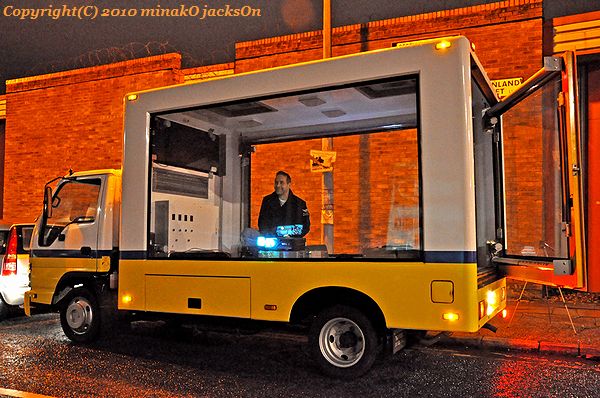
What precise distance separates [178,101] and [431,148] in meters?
2.75

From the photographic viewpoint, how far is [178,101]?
20.1ft

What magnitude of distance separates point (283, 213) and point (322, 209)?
486mm

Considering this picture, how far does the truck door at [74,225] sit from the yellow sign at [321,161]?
2.49m

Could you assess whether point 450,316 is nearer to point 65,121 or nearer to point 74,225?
point 74,225

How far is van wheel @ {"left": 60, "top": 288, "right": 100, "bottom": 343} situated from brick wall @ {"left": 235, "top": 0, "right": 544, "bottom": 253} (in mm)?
2332

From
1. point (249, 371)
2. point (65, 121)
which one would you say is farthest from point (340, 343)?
point (65, 121)

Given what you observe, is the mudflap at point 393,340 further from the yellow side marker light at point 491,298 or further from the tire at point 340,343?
the yellow side marker light at point 491,298

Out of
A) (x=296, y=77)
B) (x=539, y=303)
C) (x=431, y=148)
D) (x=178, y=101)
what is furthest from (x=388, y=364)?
(x=539, y=303)

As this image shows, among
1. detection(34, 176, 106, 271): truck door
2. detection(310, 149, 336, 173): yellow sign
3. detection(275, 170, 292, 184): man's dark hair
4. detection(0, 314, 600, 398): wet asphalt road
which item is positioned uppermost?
detection(310, 149, 336, 173): yellow sign

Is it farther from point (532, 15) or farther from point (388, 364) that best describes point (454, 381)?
point (532, 15)

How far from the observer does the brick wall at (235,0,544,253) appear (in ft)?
20.6

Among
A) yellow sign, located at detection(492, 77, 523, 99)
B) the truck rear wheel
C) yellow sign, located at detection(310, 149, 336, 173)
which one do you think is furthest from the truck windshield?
yellow sign, located at detection(492, 77, 523, 99)

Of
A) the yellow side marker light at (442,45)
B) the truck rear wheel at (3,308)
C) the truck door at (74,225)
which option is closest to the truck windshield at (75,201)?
the truck door at (74,225)

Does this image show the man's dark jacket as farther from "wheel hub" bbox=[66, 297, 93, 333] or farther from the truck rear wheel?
the truck rear wheel
